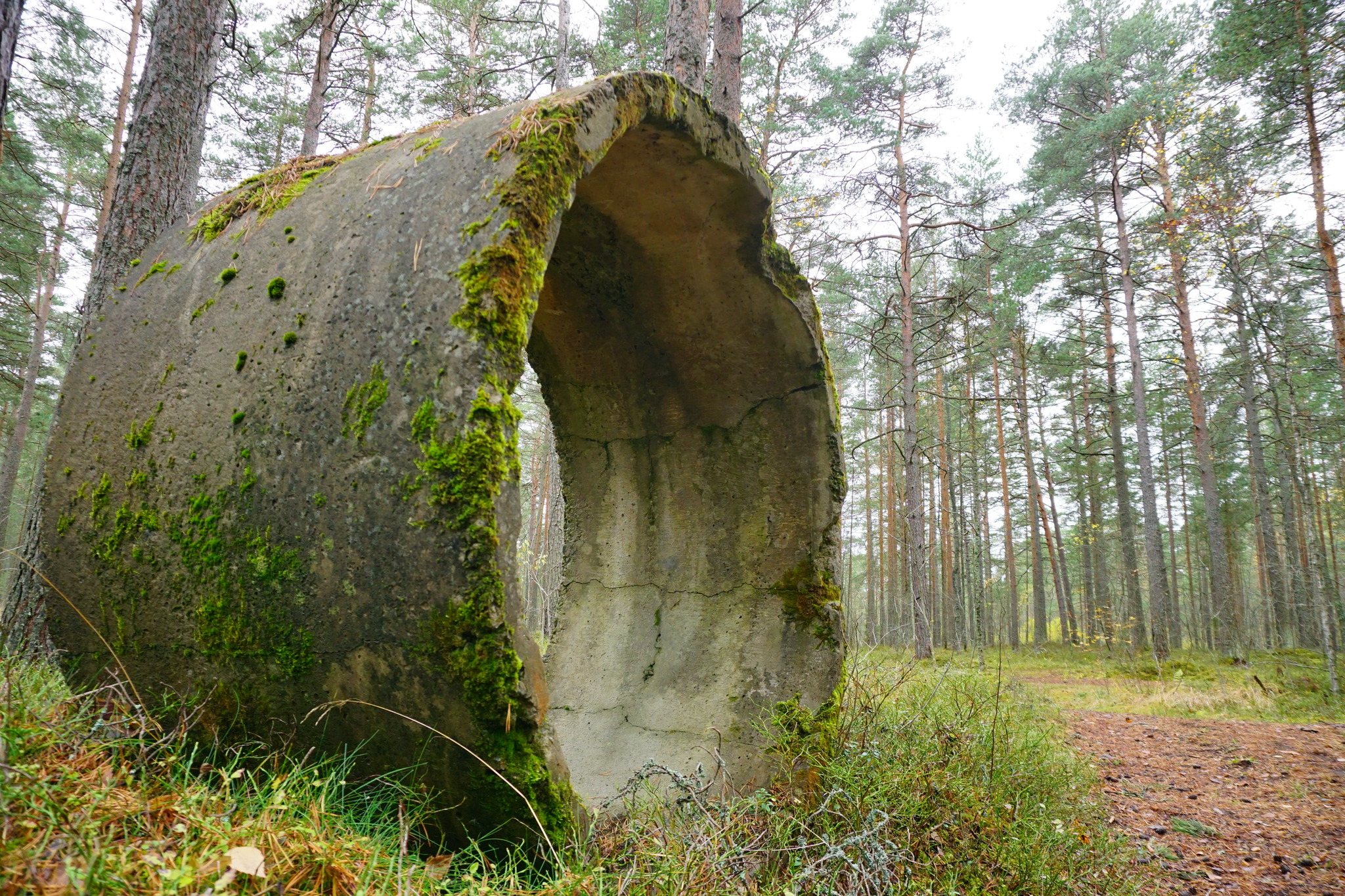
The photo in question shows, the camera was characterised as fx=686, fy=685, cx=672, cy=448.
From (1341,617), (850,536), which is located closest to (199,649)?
(1341,617)

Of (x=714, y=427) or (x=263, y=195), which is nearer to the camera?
(x=263, y=195)

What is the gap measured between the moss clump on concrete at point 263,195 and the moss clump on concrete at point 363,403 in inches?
42.7

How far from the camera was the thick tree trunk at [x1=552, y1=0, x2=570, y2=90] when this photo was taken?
8.96 m

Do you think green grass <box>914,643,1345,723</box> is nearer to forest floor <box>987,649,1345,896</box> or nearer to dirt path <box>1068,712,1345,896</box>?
forest floor <box>987,649,1345,896</box>

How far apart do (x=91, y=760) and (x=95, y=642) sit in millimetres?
719

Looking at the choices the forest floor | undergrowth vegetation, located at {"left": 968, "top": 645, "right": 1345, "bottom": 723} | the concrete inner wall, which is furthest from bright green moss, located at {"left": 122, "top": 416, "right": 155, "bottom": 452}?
undergrowth vegetation, located at {"left": 968, "top": 645, "right": 1345, "bottom": 723}

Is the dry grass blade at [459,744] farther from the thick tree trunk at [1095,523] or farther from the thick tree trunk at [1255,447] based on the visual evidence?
the thick tree trunk at [1095,523]

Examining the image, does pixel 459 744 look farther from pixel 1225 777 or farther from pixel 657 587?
pixel 1225 777

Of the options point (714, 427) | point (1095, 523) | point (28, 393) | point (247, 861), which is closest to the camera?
point (247, 861)

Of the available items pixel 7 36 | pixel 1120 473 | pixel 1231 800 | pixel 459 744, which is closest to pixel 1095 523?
pixel 1120 473

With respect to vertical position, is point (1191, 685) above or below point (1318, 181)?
below

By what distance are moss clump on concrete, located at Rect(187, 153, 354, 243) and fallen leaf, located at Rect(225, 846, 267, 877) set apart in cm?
215

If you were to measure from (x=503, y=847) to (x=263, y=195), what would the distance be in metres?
2.54

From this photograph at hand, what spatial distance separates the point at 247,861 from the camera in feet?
4.73
